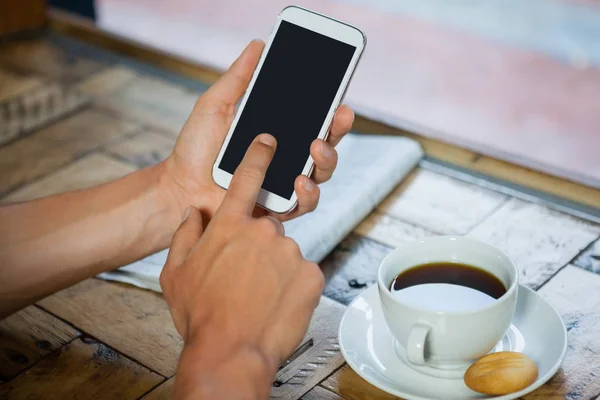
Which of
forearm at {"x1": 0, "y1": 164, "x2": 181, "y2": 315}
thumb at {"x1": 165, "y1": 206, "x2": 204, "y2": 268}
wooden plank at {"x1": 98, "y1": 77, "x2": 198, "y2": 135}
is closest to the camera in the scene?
thumb at {"x1": 165, "y1": 206, "x2": 204, "y2": 268}

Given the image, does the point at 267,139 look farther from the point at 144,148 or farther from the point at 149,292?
the point at 144,148

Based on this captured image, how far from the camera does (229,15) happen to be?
3.26m

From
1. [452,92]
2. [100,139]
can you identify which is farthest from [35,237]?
[452,92]

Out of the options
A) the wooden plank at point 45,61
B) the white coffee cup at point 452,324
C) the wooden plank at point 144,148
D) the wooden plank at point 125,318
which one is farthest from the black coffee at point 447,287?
the wooden plank at point 45,61

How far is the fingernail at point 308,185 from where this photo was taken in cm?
74

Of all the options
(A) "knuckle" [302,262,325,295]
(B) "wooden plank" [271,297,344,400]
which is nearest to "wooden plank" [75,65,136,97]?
(B) "wooden plank" [271,297,344,400]

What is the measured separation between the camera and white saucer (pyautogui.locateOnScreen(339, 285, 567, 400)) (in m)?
0.63

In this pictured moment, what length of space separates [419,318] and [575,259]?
0.92ft

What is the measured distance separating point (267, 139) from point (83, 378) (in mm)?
266

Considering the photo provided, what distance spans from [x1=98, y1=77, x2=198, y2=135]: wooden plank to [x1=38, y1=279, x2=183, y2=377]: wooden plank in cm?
36

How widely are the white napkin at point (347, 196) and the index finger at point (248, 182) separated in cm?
18

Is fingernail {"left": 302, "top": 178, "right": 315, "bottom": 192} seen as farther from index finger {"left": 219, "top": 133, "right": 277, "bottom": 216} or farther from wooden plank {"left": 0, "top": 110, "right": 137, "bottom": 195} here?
wooden plank {"left": 0, "top": 110, "right": 137, "bottom": 195}

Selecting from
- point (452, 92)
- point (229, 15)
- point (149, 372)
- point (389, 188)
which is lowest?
point (229, 15)

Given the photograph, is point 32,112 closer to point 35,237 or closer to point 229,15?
point 35,237
